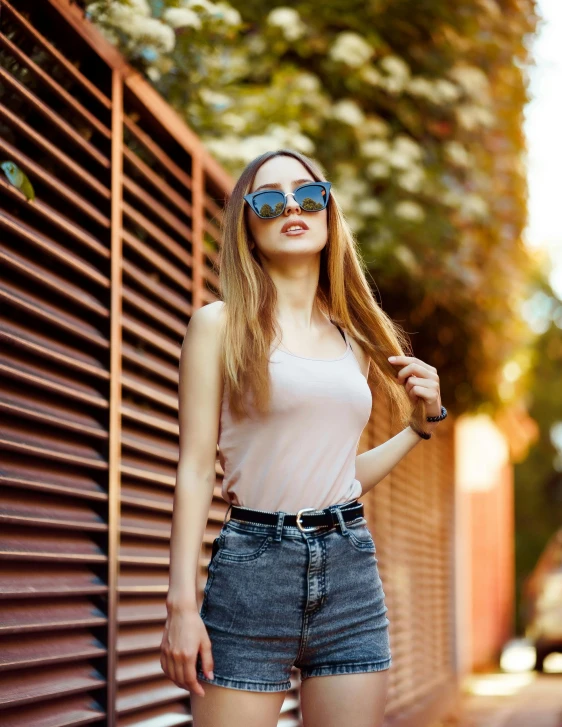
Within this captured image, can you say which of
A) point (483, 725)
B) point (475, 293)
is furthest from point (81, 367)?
point (483, 725)

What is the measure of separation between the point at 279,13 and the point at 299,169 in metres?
5.08

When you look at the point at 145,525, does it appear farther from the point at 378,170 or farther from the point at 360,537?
the point at 378,170

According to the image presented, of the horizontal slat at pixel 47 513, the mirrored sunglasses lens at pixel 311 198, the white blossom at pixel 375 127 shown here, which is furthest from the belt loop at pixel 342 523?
the white blossom at pixel 375 127

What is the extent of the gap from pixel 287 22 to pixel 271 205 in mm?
5171

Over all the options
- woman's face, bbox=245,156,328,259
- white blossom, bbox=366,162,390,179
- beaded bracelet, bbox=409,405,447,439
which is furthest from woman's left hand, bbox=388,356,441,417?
white blossom, bbox=366,162,390,179

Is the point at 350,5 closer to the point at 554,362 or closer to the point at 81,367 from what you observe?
the point at 81,367

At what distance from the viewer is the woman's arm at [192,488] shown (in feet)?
7.80

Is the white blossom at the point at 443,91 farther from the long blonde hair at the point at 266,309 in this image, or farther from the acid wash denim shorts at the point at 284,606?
the acid wash denim shorts at the point at 284,606

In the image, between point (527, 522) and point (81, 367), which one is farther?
point (527, 522)

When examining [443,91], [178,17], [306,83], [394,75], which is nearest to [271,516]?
[178,17]

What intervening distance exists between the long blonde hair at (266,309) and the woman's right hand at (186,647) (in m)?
0.49

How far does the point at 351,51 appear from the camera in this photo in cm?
774

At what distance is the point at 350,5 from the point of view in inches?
317

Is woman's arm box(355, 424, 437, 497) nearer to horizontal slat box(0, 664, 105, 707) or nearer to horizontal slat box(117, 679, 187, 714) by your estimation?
horizontal slat box(0, 664, 105, 707)
